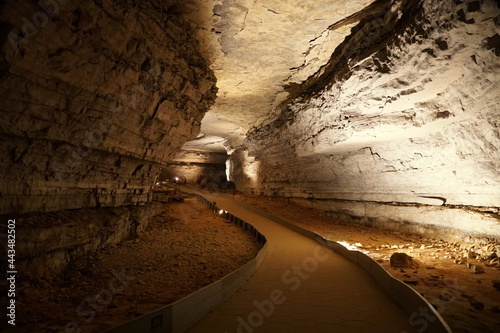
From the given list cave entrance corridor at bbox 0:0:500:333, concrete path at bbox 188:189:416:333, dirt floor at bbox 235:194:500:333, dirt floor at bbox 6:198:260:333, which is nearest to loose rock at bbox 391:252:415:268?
dirt floor at bbox 235:194:500:333

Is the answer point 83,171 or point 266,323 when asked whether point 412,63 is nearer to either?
point 266,323

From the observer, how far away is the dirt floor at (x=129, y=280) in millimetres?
4043

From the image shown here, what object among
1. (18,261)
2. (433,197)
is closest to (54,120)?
(18,261)

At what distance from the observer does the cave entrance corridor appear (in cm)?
475

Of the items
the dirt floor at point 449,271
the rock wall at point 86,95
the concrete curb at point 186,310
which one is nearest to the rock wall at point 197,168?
the dirt floor at point 449,271

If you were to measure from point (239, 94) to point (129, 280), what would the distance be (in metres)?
10.3

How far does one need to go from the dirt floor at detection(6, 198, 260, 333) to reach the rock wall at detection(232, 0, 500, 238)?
631 cm

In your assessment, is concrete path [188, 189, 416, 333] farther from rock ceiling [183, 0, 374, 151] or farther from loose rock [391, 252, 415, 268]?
rock ceiling [183, 0, 374, 151]

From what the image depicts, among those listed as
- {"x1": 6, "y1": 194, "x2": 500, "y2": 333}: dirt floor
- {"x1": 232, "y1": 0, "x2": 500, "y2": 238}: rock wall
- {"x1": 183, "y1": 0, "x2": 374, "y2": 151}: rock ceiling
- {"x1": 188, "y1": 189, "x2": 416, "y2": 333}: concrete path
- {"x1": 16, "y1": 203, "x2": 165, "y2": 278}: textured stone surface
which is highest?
{"x1": 183, "y1": 0, "x2": 374, "y2": 151}: rock ceiling

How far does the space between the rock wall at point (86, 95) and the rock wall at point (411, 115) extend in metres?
5.75

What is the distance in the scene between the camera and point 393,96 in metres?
7.66

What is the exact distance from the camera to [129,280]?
225 inches

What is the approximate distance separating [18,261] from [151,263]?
9.32 feet

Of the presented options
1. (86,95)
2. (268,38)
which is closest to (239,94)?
(268,38)
